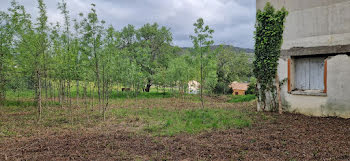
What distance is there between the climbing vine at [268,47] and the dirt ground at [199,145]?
3.42m

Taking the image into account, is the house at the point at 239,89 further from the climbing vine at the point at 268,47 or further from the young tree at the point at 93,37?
the young tree at the point at 93,37

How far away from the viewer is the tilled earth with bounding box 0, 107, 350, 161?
5.44 m

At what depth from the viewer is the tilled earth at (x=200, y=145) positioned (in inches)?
214

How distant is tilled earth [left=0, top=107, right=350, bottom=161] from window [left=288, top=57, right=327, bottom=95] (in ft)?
7.21

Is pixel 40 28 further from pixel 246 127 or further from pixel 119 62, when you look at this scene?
pixel 246 127

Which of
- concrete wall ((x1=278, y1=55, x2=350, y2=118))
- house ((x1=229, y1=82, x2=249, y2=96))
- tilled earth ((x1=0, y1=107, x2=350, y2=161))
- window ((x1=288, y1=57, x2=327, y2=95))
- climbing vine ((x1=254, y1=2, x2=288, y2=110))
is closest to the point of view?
tilled earth ((x1=0, y1=107, x2=350, y2=161))

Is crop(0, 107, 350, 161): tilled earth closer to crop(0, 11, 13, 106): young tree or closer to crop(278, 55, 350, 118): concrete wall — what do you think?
crop(278, 55, 350, 118): concrete wall

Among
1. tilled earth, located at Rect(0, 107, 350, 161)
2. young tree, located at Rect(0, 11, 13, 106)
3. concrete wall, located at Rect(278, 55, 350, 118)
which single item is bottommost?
tilled earth, located at Rect(0, 107, 350, 161)

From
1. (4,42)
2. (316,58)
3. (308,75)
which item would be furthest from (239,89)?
(4,42)

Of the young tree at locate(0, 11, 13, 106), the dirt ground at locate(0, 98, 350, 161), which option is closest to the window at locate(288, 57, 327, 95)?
the dirt ground at locate(0, 98, 350, 161)

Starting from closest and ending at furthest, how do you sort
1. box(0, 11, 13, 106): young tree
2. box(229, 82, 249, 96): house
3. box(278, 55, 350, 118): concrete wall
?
box(278, 55, 350, 118): concrete wall, box(0, 11, 13, 106): young tree, box(229, 82, 249, 96): house

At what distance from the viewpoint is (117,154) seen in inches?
223

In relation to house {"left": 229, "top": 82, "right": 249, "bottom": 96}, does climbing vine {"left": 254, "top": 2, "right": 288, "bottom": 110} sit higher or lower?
higher

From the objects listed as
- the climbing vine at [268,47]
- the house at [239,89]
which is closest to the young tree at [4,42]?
the climbing vine at [268,47]
